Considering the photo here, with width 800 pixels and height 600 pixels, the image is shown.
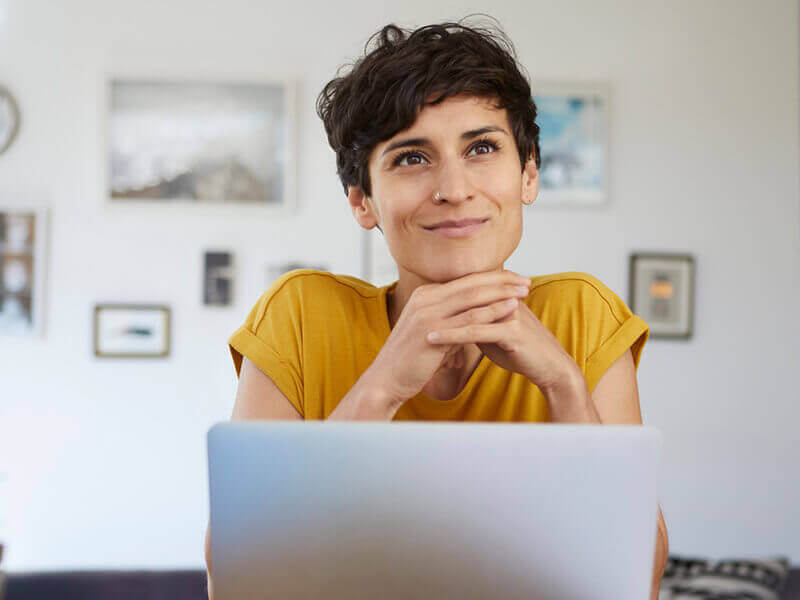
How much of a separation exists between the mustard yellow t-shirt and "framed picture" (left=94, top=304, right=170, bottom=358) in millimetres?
1731

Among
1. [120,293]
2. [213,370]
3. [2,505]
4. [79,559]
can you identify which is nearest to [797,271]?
[213,370]

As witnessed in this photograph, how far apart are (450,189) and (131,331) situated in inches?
81.5

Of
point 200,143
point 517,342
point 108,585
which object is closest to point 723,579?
point 517,342

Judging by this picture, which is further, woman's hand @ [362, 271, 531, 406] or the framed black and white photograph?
the framed black and white photograph

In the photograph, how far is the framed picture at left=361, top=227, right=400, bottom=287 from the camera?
271cm

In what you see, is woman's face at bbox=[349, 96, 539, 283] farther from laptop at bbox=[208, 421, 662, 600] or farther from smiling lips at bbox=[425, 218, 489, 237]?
laptop at bbox=[208, 421, 662, 600]

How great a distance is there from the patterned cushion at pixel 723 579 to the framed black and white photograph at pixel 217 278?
1.86 metres

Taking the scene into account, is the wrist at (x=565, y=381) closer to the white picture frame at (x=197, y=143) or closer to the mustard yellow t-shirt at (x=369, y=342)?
the mustard yellow t-shirt at (x=369, y=342)

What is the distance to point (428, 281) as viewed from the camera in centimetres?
102

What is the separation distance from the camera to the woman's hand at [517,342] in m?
0.83

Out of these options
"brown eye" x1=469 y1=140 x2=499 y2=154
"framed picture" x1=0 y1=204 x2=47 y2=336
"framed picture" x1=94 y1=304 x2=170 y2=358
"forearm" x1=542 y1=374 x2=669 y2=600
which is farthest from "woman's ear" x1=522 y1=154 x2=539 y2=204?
"framed picture" x1=0 y1=204 x2=47 y2=336

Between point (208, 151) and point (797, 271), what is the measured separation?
244 centimetres

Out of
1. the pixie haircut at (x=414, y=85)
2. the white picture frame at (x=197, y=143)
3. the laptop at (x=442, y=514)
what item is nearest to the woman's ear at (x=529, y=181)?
the pixie haircut at (x=414, y=85)

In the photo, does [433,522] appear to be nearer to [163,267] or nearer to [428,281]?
[428,281]
